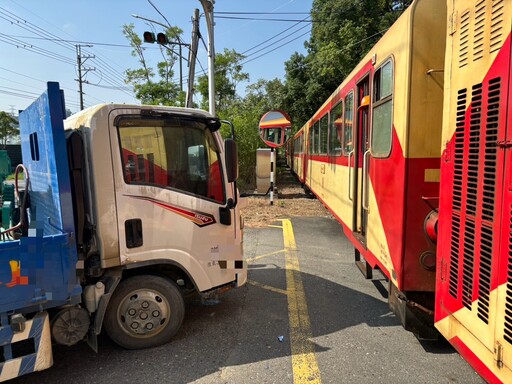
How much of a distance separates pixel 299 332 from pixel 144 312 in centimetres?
158

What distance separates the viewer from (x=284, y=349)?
349 centimetres

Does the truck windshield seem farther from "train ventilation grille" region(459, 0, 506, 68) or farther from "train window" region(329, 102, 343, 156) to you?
"train window" region(329, 102, 343, 156)

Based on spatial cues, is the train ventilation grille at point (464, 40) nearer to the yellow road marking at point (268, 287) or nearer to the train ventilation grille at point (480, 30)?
the train ventilation grille at point (480, 30)

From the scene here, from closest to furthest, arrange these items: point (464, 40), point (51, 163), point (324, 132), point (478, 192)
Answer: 1. point (478, 192)
2. point (464, 40)
3. point (51, 163)
4. point (324, 132)

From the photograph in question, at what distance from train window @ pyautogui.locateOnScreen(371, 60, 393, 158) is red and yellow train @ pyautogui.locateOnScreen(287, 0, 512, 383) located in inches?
0.4

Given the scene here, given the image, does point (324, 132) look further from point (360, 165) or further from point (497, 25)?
point (497, 25)

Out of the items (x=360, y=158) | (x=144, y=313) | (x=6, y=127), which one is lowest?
(x=144, y=313)

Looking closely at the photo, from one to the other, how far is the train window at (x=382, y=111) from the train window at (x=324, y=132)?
4275mm

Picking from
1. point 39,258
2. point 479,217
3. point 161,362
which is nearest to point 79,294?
point 39,258

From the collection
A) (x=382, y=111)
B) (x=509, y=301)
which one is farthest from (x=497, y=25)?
(x=382, y=111)

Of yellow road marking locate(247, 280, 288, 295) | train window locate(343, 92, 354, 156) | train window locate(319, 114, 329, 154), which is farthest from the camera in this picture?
train window locate(319, 114, 329, 154)

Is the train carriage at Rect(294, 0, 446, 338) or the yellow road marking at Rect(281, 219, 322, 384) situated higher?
the train carriage at Rect(294, 0, 446, 338)

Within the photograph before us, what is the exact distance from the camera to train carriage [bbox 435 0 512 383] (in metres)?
1.81

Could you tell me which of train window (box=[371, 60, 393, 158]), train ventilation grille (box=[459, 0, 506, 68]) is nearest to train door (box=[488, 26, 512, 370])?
train ventilation grille (box=[459, 0, 506, 68])
